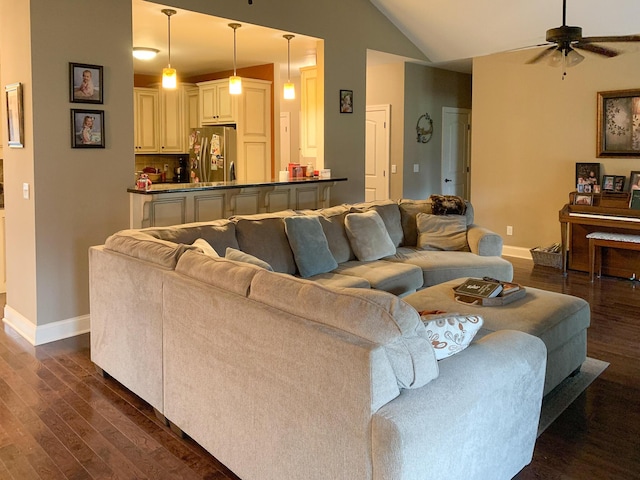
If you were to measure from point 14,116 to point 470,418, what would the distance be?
3866 mm

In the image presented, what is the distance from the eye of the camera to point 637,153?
6.02m

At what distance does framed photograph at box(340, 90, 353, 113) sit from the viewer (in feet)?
20.8

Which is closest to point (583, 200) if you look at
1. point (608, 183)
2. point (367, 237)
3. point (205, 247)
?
point (608, 183)

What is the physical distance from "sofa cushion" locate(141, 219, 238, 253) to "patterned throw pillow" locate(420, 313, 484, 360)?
196 cm

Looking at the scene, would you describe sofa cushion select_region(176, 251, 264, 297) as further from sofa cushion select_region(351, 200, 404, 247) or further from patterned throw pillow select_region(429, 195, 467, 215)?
patterned throw pillow select_region(429, 195, 467, 215)

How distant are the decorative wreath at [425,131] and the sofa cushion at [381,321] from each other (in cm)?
647

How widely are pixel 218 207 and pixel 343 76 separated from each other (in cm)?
234

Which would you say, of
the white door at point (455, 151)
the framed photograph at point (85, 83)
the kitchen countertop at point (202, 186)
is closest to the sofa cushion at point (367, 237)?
the kitchen countertop at point (202, 186)

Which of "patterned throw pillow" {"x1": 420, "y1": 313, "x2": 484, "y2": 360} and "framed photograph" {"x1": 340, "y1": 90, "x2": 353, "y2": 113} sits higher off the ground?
"framed photograph" {"x1": 340, "y1": 90, "x2": 353, "y2": 113}

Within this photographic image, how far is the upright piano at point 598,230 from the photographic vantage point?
585cm

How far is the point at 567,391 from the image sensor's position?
3.30 metres

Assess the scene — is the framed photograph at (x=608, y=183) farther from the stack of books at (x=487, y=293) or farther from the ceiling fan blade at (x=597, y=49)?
the stack of books at (x=487, y=293)

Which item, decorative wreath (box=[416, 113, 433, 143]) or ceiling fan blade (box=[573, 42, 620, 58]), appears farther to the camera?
decorative wreath (box=[416, 113, 433, 143])

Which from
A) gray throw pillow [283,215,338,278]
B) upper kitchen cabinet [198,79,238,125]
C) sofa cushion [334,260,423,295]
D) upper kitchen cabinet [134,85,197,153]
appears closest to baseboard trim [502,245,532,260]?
sofa cushion [334,260,423,295]
